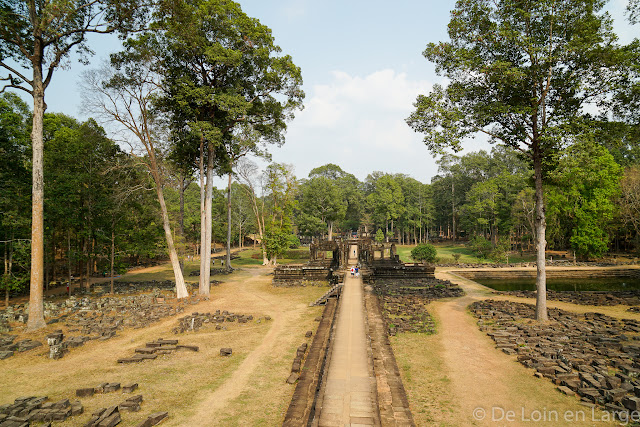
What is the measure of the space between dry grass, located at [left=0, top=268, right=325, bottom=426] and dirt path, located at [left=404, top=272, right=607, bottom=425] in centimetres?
436

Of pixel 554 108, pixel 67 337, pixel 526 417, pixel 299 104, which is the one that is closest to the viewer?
pixel 526 417

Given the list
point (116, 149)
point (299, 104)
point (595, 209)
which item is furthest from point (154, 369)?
point (595, 209)

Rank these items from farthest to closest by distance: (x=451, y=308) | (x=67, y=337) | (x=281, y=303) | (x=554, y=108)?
(x=281, y=303) < (x=451, y=308) < (x=554, y=108) < (x=67, y=337)

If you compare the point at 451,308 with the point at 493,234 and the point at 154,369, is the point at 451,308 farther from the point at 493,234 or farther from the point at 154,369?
the point at 493,234

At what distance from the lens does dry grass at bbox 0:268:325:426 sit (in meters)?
7.46

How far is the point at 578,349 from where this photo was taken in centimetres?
1057

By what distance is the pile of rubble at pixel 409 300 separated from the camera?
13952 mm

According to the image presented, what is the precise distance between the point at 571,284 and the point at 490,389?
25.4m

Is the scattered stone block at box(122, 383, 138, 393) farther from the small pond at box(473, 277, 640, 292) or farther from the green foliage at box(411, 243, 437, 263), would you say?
the green foliage at box(411, 243, 437, 263)

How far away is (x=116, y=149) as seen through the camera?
2069cm

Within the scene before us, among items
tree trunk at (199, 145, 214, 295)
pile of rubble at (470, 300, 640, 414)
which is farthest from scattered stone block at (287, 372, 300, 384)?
tree trunk at (199, 145, 214, 295)

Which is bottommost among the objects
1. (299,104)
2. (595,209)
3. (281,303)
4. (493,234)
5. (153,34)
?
(281,303)

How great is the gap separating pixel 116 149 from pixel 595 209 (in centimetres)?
4706

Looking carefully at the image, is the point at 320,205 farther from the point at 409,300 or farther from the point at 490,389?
the point at 490,389
